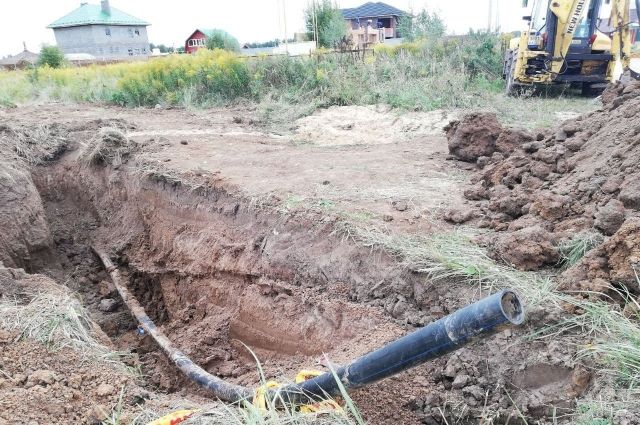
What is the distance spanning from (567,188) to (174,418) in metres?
3.27

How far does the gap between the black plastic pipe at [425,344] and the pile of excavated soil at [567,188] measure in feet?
3.90

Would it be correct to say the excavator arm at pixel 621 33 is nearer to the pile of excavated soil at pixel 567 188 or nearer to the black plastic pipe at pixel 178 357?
the pile of excavated soil at pixel 567 188

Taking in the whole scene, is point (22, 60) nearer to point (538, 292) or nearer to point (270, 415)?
point (270, 415)

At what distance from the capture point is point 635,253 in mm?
2592

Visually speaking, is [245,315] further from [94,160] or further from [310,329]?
[94,160]

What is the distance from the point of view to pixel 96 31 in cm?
4694

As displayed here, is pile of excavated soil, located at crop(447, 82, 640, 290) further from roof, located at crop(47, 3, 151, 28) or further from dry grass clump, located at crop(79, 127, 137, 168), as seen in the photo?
roof, located at crop(47, 3, 151, 28)

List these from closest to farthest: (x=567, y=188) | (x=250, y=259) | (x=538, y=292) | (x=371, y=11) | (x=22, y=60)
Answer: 1. (x=538, y=292)
2. (x=567, y=188)
3. (x=250, y=259)
4. (x=22, y=60)
5. (x=371, y=11)

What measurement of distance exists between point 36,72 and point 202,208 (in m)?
13.3

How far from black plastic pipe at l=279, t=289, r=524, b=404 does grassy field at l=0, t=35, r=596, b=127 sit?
329 inches

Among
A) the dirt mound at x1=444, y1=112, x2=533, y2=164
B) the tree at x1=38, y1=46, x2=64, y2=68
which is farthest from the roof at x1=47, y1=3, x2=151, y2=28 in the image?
the dirt mound at x1=444, y1=112, x2=533, y2=164

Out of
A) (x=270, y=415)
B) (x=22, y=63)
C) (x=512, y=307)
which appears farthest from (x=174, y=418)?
(x=22, y=63)

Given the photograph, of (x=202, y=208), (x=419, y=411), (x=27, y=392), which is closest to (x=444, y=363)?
(x=419, y=411)

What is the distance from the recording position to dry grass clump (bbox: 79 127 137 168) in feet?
21.2
